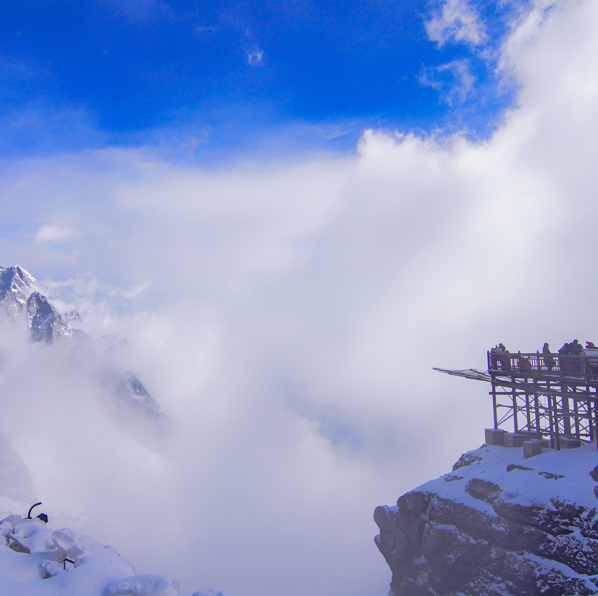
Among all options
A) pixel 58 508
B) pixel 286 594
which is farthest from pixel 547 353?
pixel 58 508

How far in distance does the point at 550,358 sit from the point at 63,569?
34951mm

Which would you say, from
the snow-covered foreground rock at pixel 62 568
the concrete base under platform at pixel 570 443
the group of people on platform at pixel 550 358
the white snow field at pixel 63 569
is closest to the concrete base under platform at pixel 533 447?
the concrete base under platform at pixel 570 443

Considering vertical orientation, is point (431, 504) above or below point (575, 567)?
above

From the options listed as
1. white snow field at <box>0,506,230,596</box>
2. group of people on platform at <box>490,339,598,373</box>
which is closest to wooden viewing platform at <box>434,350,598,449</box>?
group of people on platform at <box>490,339,598,373</box>

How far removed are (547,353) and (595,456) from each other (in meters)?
8.62

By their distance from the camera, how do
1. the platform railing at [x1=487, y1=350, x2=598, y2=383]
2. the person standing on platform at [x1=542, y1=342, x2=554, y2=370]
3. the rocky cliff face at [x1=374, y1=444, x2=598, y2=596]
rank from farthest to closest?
the person standing on platform at [x1=542, y1=342, x2=554, y2=370] → the platform railing at [x1=487, y1=350, x2=598, y2=383] → the rocky cliff face at [x1=374, y1=444, x2=598, y2=596]

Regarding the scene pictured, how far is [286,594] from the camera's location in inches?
4919

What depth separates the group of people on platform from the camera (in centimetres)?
2894

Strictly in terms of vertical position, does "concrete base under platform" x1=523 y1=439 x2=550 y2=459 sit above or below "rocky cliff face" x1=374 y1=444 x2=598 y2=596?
above

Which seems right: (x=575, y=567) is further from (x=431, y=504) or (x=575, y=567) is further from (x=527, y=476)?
(x=431, y=504)

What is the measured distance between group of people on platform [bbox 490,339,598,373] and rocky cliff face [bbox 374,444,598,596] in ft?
19.9

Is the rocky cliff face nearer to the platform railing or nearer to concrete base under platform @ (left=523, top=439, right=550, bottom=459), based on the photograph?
concrete base under platform @ (left=523, top=439, right=550, bottom=459)

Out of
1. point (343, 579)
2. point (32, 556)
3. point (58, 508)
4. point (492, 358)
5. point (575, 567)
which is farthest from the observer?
point (58, 508)

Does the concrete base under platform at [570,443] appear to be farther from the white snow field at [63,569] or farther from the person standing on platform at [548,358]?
the white snow field at [63,569]
